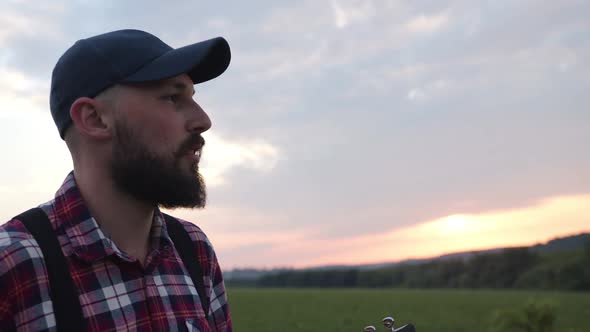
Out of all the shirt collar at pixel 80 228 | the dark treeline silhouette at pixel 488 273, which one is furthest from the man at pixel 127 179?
the dark treeline silhouette at pixel 488 273

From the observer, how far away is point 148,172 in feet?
6.23

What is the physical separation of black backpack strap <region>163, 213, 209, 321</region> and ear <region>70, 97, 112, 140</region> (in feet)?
1.26

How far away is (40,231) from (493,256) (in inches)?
3261

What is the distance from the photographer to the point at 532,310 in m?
9.65

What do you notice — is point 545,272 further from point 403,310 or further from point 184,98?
point 184,98

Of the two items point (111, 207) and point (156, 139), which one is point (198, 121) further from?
point (111, 207)

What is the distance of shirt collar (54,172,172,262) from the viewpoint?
1.78m

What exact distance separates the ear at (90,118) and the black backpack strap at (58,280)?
10.6 inches

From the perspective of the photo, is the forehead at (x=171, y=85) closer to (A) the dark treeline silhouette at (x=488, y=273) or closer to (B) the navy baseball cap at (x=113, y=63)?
(B) the navy baseball cap at (x=113, y=63)

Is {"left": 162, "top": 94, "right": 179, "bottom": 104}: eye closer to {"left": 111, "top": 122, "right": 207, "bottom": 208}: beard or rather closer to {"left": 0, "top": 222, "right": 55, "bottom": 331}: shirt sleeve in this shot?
{"left": 111, "top": 122, "right": 207, "bottom": 208}: beard

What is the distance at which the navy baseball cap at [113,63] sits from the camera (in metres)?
1.89

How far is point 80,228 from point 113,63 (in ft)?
1.44

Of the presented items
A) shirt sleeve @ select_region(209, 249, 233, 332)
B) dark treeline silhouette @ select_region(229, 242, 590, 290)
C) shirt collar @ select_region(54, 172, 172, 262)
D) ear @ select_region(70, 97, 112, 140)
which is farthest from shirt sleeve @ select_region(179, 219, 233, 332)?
dark treeline silhouette @ select_region(229, 242, 590, 290)

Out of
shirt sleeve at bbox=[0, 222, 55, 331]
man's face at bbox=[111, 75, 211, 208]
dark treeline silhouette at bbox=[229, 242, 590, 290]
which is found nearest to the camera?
shirt sleeve at bbox=[0, 222, 55, 331]
